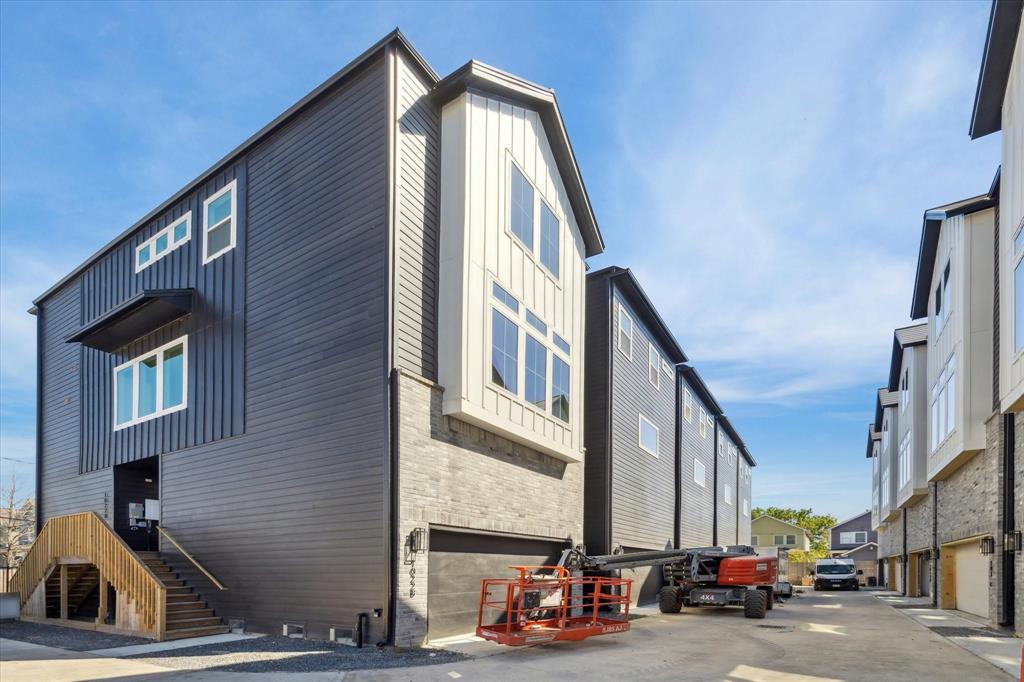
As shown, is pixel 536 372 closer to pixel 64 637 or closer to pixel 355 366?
pixel 355 366

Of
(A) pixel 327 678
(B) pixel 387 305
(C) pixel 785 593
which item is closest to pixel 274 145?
(B) pixel 387 305

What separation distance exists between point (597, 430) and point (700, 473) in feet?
51.1

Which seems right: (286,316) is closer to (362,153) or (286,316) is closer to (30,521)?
(362,153)

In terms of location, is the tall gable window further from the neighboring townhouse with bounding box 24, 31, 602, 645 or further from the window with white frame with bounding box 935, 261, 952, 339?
the window with white frame with bounding box 935, 261, 952, 339

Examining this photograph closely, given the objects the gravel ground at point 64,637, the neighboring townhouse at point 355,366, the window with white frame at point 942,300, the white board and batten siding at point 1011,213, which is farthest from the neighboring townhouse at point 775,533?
the gravel ground at point 64,637

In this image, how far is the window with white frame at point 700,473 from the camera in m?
34.5

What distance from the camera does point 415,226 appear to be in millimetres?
14125

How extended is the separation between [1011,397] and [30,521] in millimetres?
44947

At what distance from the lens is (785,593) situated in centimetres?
2811

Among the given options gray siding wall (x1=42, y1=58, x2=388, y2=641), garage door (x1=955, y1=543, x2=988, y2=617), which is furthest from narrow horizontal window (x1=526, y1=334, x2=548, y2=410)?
garage door (x1=955, y1=543, x2=988, y2=617)

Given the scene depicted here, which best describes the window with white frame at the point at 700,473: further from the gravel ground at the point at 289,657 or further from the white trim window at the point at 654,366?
the gravel ground at the point at 289,657

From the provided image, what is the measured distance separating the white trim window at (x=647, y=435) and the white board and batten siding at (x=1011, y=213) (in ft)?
37.1

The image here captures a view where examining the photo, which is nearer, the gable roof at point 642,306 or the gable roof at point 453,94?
the gable roof at point 453,94

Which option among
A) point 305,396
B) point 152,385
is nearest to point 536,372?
point 305,396
